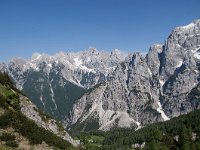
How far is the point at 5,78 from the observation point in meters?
182

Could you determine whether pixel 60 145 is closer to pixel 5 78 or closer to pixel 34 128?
pixel 34 128

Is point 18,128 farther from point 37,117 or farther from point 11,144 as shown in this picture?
point 37,117

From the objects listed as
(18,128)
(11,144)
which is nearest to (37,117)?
(18,128)

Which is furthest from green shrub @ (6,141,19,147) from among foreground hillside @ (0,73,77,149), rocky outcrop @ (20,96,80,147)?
rocky outcrop @ (20,96,80,147)

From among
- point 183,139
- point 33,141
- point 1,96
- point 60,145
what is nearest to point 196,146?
point 183,139

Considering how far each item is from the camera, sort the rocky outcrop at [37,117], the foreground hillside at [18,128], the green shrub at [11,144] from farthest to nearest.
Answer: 1. the rocky outcrop at [37,117]
2. the foreground hillside at [18,128]
3. the green shrub at [11,144]

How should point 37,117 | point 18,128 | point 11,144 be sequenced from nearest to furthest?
point 11,144 < point 18,128 < point 37,117

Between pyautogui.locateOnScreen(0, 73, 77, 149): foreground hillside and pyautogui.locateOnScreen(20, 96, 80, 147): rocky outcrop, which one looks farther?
pyautogui.locateOnScreen(20, 96, 80, 147): rocky outcrop

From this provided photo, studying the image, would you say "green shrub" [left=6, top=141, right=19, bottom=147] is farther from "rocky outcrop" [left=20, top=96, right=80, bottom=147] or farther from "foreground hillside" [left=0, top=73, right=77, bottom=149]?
"rocky outcrop" [left=20, top=96, right=80, bottom=147]

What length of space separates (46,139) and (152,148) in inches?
1791

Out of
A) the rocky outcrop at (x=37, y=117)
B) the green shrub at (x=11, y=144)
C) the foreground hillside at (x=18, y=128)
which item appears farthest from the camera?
the rocky outcrop at (x=37, y=117)

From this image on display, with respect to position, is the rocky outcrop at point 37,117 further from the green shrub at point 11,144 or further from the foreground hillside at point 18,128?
the green shrub at point 11,144

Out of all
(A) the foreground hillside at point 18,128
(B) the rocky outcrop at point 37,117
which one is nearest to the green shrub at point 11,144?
(A) the foreground hillside at point 18,128

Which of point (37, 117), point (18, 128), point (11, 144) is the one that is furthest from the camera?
point (37, 117)
